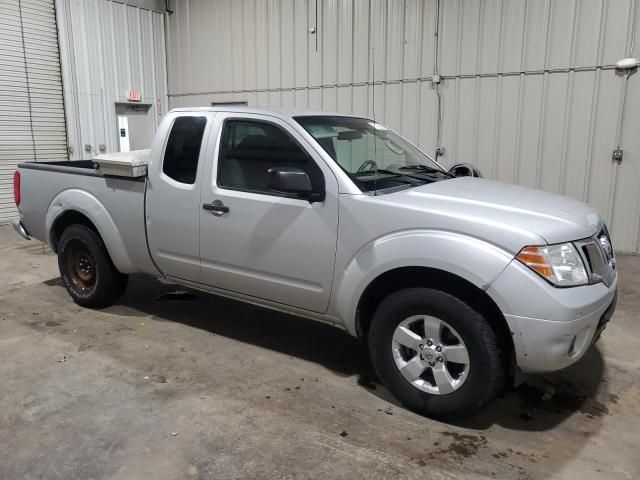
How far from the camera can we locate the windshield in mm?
3600

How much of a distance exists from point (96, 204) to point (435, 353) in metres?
3.34

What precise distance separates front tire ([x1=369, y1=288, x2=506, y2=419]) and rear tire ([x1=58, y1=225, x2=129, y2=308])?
284cm

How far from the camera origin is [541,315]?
8.95ft

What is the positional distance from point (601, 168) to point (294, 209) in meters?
6.02

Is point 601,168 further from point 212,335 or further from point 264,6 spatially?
point 264,6

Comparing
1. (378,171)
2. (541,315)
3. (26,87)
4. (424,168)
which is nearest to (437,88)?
(424,168)

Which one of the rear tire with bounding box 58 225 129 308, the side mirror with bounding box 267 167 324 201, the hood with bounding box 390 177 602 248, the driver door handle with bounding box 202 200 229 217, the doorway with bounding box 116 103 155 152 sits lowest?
the rear tire with bounding box 58 225 129 308

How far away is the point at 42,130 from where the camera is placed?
10734mm

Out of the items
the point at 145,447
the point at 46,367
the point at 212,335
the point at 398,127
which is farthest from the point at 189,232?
the point at 398,127

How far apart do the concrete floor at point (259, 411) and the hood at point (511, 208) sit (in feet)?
3.89

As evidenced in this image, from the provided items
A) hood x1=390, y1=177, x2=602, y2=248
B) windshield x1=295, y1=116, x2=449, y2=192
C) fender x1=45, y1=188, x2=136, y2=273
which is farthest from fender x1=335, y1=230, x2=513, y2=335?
fender x1=45, y1=188, x2=136, y2=273

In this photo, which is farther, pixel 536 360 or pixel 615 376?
pixel 615 376

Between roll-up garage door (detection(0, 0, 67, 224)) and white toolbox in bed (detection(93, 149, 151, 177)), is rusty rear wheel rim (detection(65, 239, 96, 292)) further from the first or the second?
roll-up garage door (detection(0, 0, 67, 224))

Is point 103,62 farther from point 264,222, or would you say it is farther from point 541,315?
point 541,315
